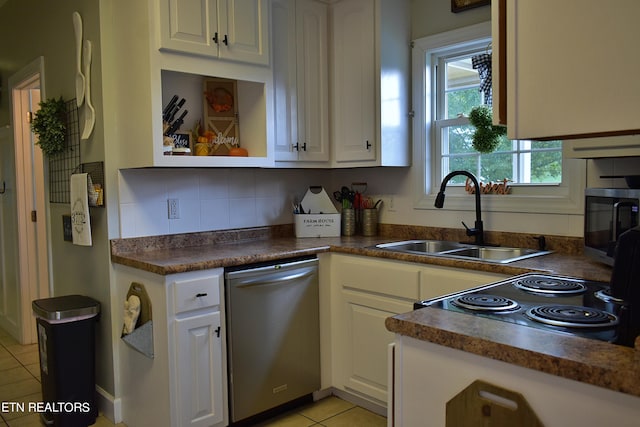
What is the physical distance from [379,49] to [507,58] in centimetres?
235

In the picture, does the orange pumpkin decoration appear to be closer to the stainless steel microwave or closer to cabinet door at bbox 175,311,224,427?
cabinet door at bbox 175,311,224,427

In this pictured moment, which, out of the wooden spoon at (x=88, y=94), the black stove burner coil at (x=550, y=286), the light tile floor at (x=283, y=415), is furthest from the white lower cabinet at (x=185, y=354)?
the black stove burner coil at (x=550, y=286)

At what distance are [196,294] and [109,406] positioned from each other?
0.97 m

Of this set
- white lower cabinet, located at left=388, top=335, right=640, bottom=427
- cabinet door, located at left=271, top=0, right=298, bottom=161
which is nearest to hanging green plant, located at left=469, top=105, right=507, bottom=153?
cabinet door, located at left=271, top=0, right=298, bottom=161

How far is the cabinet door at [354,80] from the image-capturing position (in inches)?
123

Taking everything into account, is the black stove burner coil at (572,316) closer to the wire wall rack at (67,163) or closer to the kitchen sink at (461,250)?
the kitchen sink at (461,250)

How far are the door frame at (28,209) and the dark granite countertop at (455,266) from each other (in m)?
1.63

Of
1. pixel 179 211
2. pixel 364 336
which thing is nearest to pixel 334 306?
pixel 364 336

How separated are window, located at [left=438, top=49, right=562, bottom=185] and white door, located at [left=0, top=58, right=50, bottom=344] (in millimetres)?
2918

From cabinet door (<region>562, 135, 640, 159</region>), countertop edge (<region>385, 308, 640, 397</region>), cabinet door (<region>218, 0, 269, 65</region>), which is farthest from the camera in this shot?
cabinet door (<region>218, 0, 269, 65</region>)

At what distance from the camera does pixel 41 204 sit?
13.0 feet

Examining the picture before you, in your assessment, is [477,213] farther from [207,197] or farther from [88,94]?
[88,94]

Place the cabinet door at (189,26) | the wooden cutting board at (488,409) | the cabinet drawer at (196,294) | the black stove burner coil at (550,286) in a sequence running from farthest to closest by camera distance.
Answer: the cabinet door at (189,26), the cabinet drawer at (196,294), the black stove burner coil at (550,286), the wooden cutting board at (488,409)

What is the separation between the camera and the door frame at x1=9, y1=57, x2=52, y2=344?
12.8 ft
